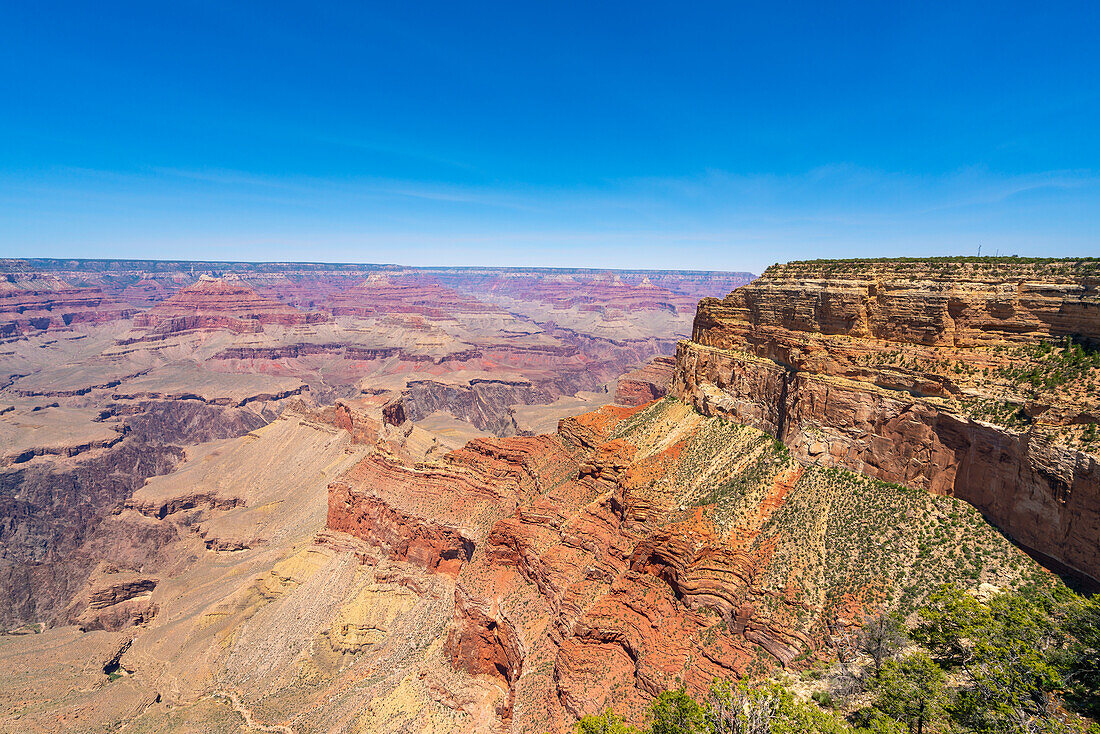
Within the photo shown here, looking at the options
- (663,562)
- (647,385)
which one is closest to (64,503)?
(647,385)

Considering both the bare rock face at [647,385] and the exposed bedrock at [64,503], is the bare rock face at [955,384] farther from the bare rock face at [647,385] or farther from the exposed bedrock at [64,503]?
the exposed bedrock at [64,503]

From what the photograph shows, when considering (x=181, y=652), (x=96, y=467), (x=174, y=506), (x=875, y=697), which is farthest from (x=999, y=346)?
(x=96, y=467)

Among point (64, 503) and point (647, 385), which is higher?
point (647, 385)

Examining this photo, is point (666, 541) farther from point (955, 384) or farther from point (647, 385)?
point (647, 385)

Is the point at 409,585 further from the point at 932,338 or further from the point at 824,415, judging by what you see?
the point at 932,338

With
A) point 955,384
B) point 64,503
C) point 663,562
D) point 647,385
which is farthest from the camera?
point 647,385

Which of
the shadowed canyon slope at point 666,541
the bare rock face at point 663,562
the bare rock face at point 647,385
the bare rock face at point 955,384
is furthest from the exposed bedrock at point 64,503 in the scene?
the bare rock face at point 647,385
